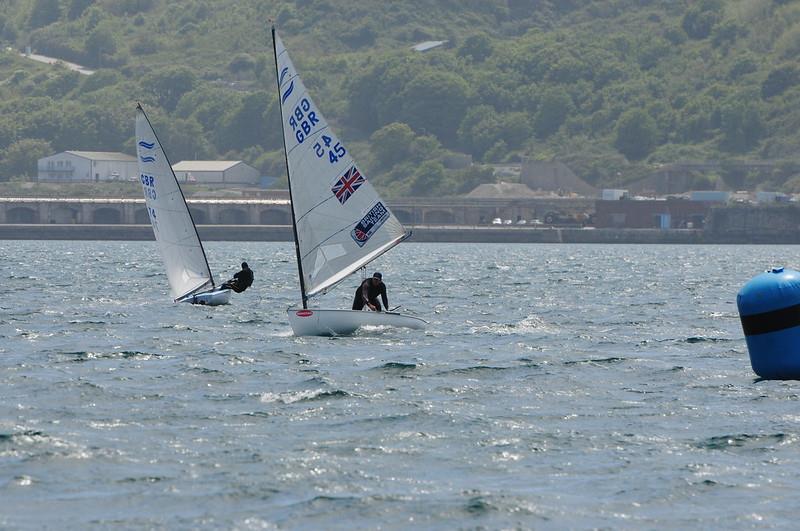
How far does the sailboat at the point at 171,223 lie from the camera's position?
5022 centimetres

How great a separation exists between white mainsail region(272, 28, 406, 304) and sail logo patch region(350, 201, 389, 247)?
2 centimetres

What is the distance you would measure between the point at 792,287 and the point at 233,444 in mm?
10366

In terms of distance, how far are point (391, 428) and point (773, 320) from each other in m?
7.70

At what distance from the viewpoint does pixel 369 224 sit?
121ft

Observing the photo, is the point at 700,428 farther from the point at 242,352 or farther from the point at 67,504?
the point at 242,352

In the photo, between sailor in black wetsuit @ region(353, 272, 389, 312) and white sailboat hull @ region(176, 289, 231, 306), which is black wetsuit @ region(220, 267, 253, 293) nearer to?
white sailboat hull @ region(176, 289, 231, 306)

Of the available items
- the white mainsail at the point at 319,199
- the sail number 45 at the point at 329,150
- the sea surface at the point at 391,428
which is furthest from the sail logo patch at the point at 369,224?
the sea surface at the point at 391,428

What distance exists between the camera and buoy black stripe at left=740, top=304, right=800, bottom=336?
1047 inches

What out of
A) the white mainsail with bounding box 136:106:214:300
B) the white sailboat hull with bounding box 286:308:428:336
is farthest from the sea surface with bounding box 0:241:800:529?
Result: the white mainsail with bounding box 136:106:214:300

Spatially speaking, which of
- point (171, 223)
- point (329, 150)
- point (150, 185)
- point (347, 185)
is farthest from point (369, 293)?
point (150, 185)

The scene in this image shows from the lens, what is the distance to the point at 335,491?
60.8 feet

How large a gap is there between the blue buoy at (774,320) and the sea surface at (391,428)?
0.36m

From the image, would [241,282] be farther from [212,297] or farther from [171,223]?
[171,223]

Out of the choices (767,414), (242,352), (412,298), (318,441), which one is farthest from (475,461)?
(412,298)
